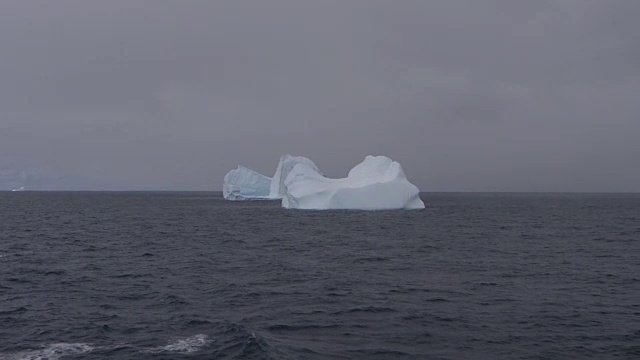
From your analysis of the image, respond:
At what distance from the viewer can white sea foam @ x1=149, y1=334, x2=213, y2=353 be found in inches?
432

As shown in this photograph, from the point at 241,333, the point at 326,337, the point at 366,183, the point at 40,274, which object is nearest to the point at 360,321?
the point at 326,337

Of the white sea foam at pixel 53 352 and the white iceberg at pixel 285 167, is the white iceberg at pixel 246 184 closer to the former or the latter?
the white iceberg at pixel 285 167

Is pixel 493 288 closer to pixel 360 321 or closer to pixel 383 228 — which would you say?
pixel 360 321

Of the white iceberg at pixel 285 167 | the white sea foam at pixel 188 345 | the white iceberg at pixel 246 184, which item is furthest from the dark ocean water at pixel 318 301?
the white iceberg at pixel 246 184

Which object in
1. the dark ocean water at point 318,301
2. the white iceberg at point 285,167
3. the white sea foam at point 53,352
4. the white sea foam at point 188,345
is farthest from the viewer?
the white iceberg at point 285,167

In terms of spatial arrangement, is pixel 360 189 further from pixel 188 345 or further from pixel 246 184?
pixel 188 345

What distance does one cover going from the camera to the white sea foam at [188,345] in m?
11.0

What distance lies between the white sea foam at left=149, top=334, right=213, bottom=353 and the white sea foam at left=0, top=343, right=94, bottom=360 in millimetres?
1511

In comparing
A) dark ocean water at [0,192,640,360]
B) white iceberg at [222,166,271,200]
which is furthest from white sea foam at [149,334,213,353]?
white iceberg at [222,166,271,200]

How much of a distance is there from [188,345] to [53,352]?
2615 millimetres

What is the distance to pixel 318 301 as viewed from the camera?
15602 millimetres

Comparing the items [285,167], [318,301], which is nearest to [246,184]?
[285,167]

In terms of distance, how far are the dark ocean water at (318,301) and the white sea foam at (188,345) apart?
2 centimetres

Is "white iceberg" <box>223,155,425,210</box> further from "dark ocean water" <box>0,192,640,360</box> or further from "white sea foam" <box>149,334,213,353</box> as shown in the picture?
"white sea foam" <box>149,334,213,353</box>
